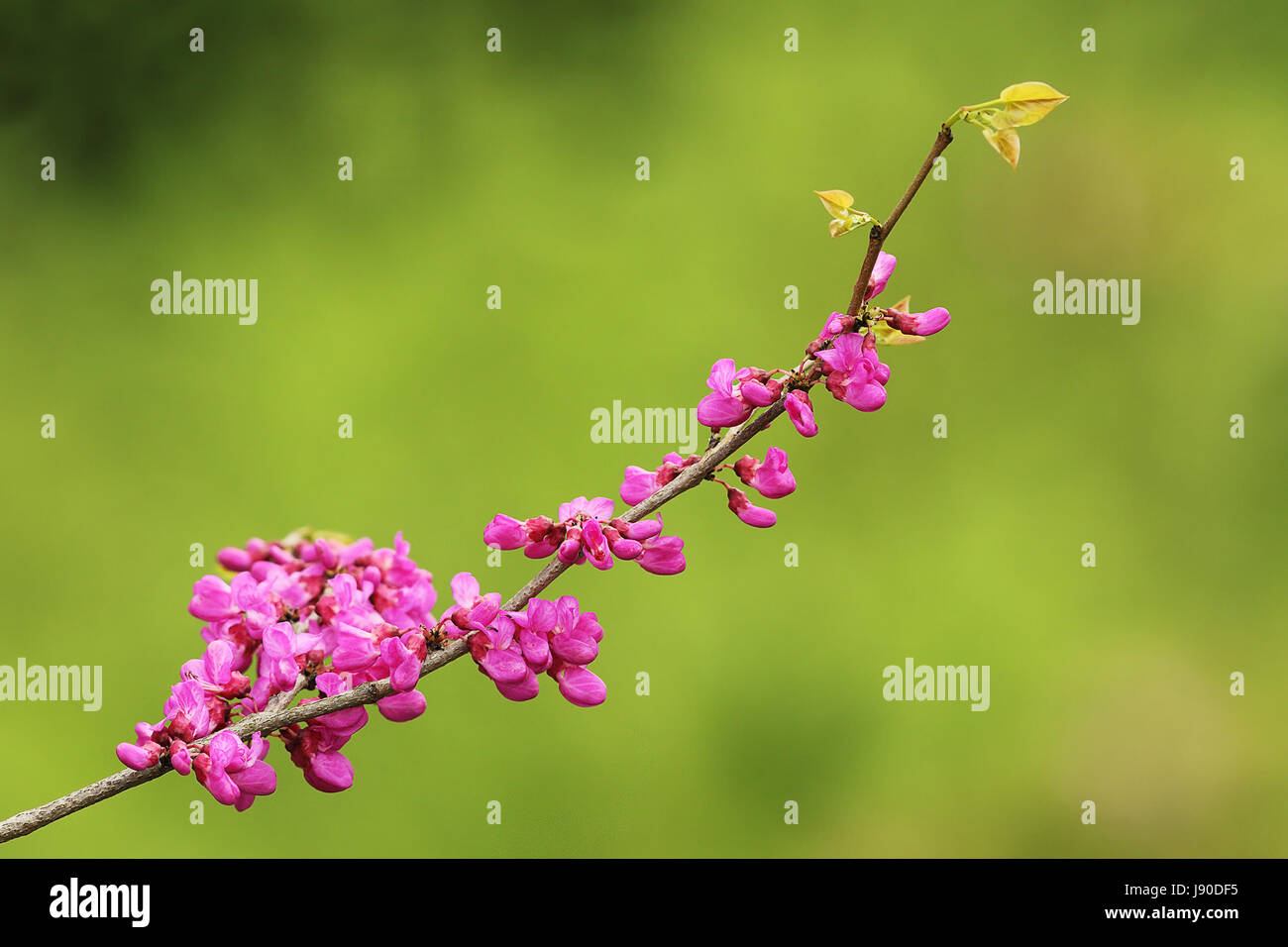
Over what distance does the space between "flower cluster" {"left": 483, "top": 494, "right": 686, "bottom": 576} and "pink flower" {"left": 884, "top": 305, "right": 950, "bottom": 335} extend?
141 millimetres

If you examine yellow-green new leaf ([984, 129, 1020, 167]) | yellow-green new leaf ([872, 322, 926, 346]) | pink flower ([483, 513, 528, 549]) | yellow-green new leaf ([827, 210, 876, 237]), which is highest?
yellow-green new leaf ([984, 129, 1020, 167])

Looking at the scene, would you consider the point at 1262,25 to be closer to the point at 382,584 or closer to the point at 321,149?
the point at 321,149

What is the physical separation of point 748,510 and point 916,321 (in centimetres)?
12

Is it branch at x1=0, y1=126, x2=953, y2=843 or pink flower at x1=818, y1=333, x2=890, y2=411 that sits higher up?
pink flower at x1=818, y1=333, x2=890, y2=411

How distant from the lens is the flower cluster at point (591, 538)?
51 cm

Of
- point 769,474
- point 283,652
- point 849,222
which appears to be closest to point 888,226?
point 849,222

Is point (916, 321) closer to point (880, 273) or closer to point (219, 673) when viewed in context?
point (880, 273)

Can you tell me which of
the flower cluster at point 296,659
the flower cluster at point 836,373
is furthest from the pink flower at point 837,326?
the flower cluster at point 296,659

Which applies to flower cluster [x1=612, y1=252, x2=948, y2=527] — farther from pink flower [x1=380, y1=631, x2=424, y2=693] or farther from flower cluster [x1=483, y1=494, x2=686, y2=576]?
pink flower [x1=380, y1=631, x2=424, y2=693]

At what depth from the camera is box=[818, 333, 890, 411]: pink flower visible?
1.68ft

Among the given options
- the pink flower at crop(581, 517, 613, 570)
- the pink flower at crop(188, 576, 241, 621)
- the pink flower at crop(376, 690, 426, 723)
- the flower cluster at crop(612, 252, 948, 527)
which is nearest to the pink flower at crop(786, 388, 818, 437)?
the flower cluster at crop(612, 252, 948, 527)

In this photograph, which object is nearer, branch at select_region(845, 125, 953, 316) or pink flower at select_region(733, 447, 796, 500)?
branch at select_region(845, 125, 953, 316)

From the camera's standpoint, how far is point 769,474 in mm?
566

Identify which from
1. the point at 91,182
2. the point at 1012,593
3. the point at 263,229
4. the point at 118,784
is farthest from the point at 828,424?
the point at 118,784
